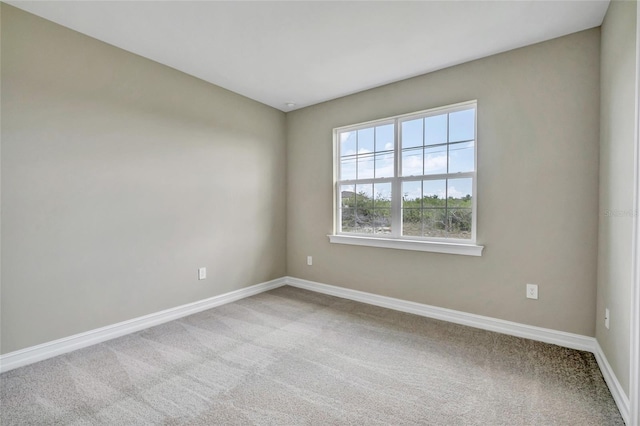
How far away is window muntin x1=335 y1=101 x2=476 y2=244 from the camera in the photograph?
2.85 metres

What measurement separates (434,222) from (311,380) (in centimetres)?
196

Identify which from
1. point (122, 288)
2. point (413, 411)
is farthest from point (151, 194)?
point (413, 411)

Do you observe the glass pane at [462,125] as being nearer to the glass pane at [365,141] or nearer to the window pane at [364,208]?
the glass pane at [365,141]

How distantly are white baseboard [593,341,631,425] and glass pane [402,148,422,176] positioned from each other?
6.65ft

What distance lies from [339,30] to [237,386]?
105 inches

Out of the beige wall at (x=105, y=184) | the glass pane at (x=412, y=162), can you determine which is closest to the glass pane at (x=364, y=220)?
the glass pane at (x=412, y=162)

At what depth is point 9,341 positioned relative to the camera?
2000 mm

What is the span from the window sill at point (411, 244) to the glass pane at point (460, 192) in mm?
410

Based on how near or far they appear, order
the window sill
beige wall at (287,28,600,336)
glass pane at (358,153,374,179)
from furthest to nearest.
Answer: glass pane at (358,153,374,179), the window sill, beige wall at (287,28,600,336)

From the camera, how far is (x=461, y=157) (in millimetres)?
2855

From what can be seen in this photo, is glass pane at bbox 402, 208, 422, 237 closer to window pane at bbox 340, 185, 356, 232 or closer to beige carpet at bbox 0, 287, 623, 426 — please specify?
window pane at bbox 340, 185, 356, 232

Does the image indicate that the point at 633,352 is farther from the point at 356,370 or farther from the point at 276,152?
the point at 276,152

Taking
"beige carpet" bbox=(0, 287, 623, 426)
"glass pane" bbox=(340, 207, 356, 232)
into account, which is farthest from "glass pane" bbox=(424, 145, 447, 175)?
"beige carpet" bbox=(0, 287, 623, 426)

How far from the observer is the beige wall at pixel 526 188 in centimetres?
225
